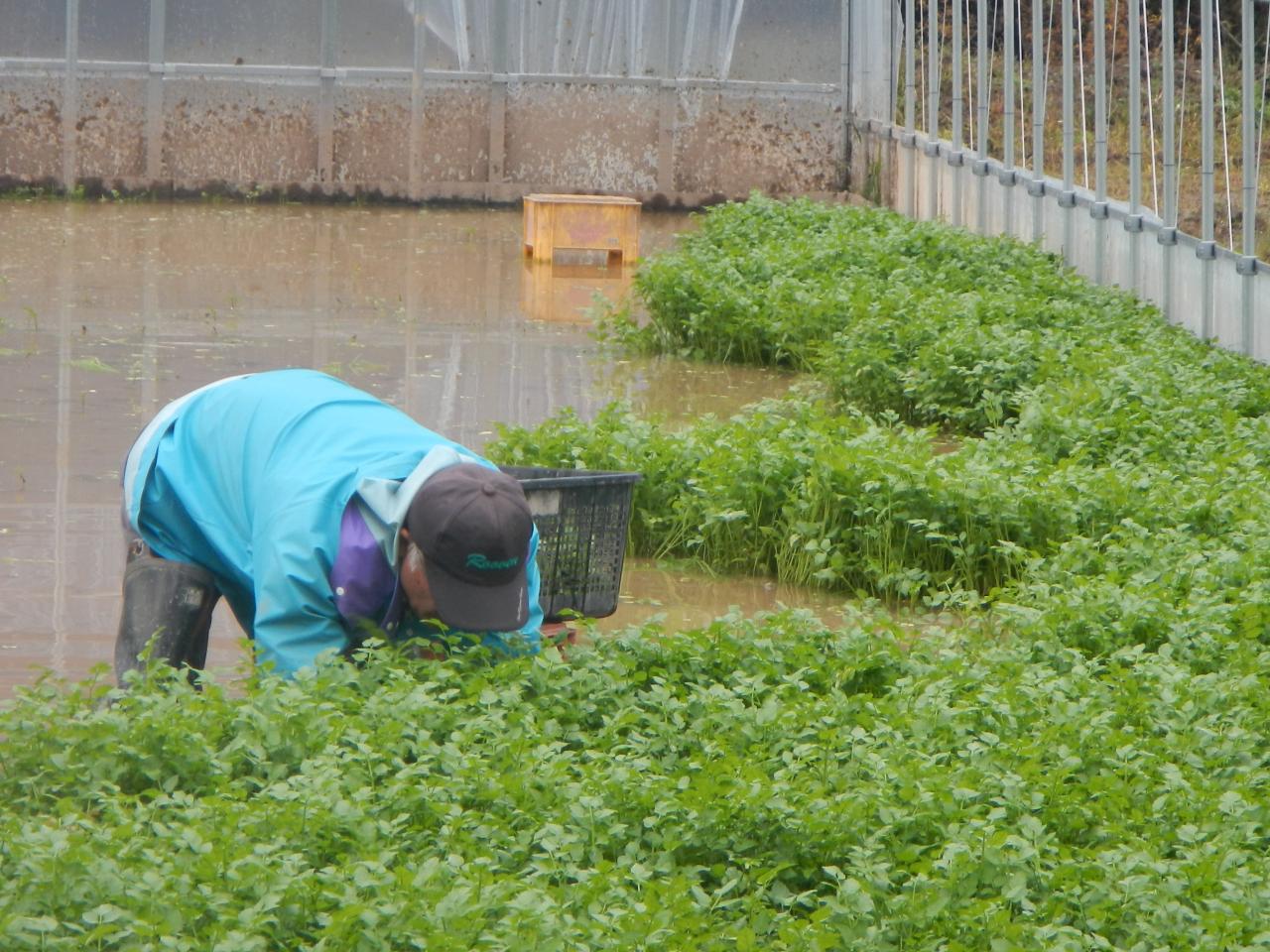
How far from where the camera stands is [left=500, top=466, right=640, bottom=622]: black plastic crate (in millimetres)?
5484

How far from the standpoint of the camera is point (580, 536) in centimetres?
558

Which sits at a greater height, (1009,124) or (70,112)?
(70,112)

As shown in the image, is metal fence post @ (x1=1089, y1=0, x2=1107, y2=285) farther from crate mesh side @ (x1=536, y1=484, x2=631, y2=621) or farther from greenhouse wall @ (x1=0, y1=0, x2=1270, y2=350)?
crate mesh side @ (x1=536, y1=484, x2=631, y2=621)

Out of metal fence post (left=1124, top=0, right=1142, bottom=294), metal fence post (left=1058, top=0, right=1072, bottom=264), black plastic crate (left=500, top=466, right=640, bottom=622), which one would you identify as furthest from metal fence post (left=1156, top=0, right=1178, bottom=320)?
A: black plastic crate (left=500, top=466, right=640, bottom=622)

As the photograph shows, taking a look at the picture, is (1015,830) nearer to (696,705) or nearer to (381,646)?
(696,705)

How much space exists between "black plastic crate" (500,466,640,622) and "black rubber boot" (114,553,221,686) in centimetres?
104

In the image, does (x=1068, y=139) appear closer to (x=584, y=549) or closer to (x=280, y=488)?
(x=584, y=549)

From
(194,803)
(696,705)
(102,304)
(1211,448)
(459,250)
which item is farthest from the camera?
(459,250)

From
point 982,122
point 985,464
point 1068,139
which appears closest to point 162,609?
point 985,464

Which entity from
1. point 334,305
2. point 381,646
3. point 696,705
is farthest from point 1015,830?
point 334,305

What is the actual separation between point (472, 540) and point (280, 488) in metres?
0.53

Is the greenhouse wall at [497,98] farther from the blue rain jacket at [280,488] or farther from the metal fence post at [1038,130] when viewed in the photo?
the blue rain jacket at [280,488]

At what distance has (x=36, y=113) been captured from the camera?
19562mm

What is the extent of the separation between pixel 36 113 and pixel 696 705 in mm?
16774
